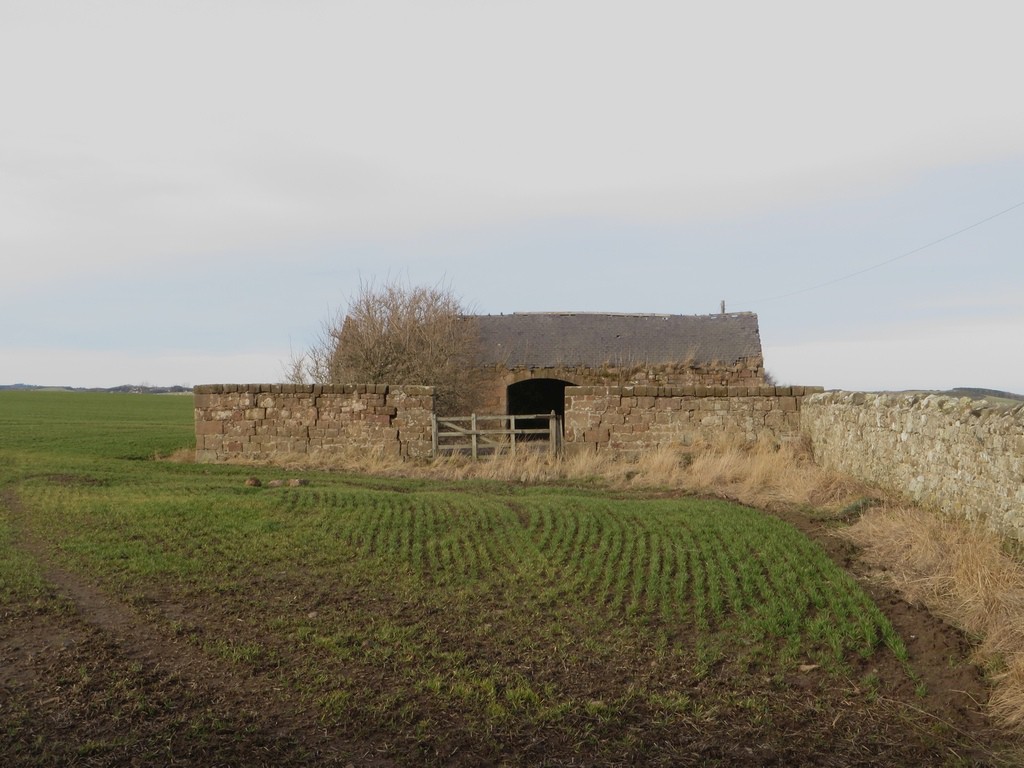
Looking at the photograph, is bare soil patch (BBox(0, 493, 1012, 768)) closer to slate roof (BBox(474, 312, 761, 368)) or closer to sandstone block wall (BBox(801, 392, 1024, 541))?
sandstone block wall (BBox(801, 392, 1024, 541))

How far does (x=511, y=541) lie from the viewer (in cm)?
1086

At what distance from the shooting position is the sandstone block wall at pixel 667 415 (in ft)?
64.7

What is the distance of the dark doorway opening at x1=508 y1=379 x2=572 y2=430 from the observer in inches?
1198

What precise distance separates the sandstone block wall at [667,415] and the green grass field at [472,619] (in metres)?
6.09

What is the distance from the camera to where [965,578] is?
7945mm

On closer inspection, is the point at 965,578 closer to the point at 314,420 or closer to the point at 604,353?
the point at 314,420

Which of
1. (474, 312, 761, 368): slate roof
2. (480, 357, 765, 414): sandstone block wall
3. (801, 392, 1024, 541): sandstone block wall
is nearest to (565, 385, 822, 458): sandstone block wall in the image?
(801, 392, 1024, 541): sandstone block wall

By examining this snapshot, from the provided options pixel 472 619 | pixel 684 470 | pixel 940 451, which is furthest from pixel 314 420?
pixel 940 451

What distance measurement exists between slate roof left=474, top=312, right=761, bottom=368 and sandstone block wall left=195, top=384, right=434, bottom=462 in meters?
8.30

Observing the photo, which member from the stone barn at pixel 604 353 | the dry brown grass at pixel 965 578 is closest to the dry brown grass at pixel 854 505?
the dry brown grass at pixel 965 578

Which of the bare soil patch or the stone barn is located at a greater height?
the stone barn

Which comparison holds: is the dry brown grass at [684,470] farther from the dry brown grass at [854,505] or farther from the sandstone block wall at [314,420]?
the sandstone block wall at [314,420]

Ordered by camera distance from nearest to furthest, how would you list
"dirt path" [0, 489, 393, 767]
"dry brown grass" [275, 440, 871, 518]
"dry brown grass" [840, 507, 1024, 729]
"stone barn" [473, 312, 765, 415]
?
→ 1. "dirt path" [0, 489, 393, 767]
2. "dry brown grass" [840, 507, 1024, 729]
3. "dry brown grass" [275, 440, 871, 518]
4. "stone barn" [473, 312, 765, 415]

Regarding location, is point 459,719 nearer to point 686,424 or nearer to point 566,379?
point 686,424
